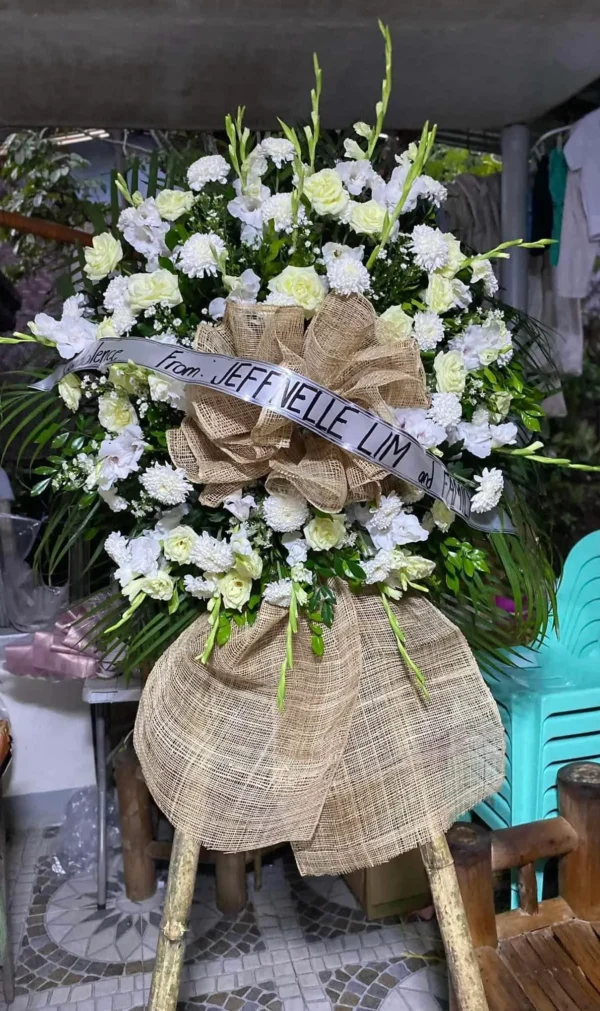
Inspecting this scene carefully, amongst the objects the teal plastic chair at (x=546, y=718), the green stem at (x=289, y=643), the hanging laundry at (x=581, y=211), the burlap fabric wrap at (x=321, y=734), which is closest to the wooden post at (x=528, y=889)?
the teal plastic chair at (x=546, y=718)

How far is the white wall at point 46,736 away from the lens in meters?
1.72

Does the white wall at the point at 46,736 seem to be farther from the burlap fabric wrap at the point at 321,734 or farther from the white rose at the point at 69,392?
the white rose at the point at 69,392

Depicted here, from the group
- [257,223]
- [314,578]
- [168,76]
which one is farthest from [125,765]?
[168,76]

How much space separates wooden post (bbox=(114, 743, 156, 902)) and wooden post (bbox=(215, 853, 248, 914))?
157mm

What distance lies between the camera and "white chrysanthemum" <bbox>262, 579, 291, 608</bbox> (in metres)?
0.78

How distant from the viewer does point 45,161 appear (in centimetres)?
177

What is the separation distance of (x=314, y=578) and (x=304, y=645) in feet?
0.27

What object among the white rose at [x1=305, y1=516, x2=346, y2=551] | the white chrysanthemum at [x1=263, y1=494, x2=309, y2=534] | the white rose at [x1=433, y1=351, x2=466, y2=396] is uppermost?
the white rose at [x1=433, y1=351, x2=466, y2=396]

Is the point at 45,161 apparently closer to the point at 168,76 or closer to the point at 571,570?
the point at 168,76

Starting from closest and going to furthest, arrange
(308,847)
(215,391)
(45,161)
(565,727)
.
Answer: (215,391), (308,847), (565,727), (45,161)

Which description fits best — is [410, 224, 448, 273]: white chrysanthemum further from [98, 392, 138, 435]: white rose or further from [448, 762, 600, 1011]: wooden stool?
[448, 762, 600, 1011]: wooden stool

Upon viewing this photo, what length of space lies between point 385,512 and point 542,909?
73 centimetres

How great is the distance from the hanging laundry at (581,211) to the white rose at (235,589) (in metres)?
1.31

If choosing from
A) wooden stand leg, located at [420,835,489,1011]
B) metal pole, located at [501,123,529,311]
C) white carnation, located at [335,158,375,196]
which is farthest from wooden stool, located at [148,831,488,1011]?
metal pole, located at [501,123,529,311]
